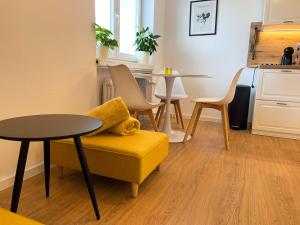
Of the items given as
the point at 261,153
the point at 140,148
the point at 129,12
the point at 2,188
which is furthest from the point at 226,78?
the point at 2,188

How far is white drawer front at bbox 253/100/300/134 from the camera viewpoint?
2947mm

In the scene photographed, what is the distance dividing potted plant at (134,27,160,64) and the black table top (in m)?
2.39

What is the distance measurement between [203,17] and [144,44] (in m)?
1.16

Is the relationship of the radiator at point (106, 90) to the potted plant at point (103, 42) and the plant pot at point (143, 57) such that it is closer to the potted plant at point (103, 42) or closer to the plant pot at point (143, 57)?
the potted plant at point (103, 42)

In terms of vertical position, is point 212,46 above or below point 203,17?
below

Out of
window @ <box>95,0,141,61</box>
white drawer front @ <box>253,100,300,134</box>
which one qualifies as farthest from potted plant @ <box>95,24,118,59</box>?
white drawer front @ <box>253,100,300,134</box>

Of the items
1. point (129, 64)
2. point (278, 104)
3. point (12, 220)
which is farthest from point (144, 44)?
point (12, 220)

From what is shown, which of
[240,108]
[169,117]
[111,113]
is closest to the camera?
[111,113]

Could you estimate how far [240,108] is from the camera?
3.37 metres

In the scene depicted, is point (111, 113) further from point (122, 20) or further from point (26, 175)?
point (122, 20)

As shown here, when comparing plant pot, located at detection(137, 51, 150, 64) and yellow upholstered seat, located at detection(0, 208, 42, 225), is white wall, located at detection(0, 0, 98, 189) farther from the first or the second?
plant pot, located at detection(137, 51, 150, 64)

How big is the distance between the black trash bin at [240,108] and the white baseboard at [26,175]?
268 centimetres

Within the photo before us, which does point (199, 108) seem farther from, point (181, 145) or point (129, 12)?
point (129, 12)

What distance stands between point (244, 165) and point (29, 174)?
6.04ft
